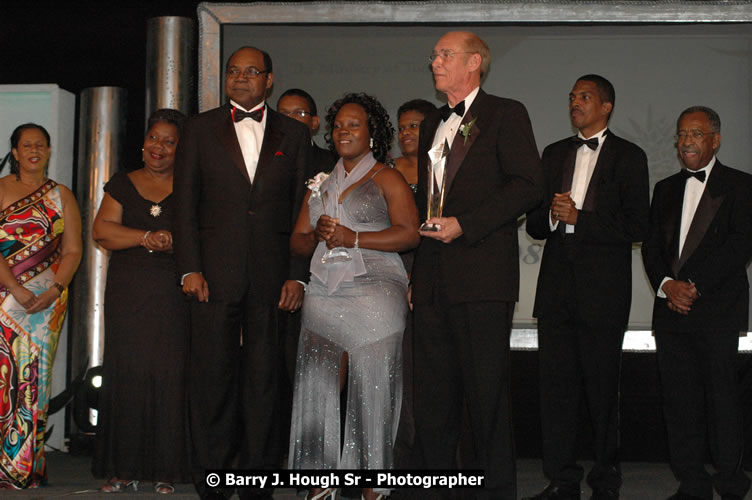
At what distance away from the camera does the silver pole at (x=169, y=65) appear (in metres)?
5.95

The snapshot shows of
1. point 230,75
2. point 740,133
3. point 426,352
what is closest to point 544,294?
point 426,352

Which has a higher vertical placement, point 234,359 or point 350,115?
point 350,115

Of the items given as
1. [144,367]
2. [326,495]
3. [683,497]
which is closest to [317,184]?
[326,495]

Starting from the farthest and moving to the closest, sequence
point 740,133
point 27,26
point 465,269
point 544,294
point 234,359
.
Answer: point 27,26
point 740,133
point 544,294
point 234,359
point 465,269

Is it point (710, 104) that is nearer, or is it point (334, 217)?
point (334, 217)

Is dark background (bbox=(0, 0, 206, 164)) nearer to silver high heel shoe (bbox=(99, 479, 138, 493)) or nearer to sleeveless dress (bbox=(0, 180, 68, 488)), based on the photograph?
sleeveless dress (bbox=(0, 180, 68, 488))

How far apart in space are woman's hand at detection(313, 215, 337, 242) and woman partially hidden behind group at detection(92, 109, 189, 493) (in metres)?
1.05

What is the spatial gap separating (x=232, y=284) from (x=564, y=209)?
5.06ft

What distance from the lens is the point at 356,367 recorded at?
395cm

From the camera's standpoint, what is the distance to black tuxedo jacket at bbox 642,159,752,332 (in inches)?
171

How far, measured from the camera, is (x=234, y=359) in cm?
396

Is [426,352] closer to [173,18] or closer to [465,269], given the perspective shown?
[465,269]

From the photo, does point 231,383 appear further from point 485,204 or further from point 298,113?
point 298,113

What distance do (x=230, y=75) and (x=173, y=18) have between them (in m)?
2.12
